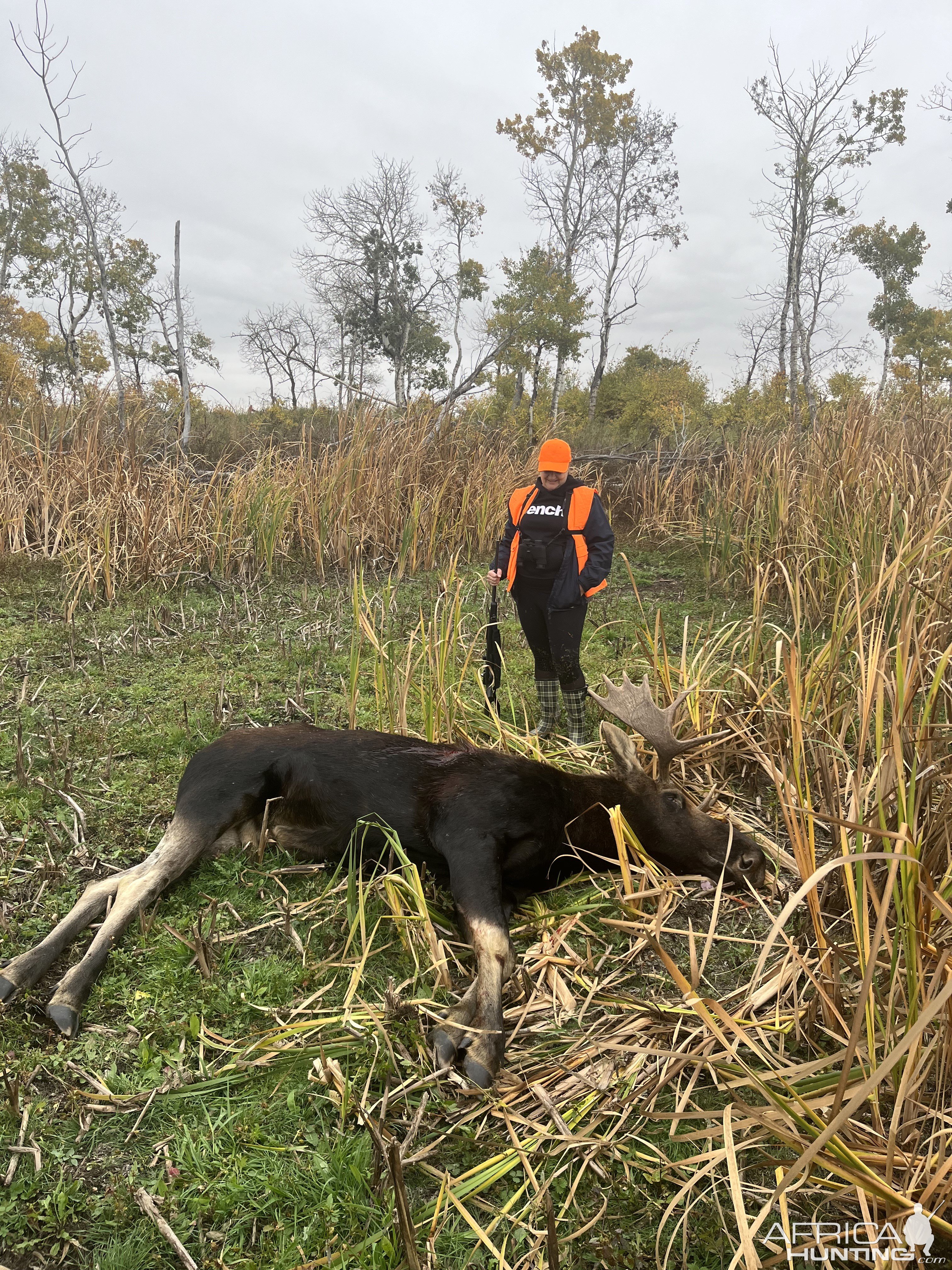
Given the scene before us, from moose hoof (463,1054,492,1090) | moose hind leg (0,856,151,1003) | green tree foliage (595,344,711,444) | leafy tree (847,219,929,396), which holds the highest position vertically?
leafy tree (847,219,929,396)

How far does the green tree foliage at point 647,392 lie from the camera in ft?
99.0

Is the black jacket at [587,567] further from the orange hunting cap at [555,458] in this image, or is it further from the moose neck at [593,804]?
the moose neck at [593,804]

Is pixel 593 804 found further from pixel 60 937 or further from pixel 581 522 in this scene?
pixel 581 522

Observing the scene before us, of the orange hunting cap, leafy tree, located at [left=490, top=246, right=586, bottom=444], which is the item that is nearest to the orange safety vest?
the orange hunting cap

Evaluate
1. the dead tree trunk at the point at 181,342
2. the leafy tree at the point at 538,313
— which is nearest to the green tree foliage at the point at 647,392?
the leafy tree at the point at 538,313

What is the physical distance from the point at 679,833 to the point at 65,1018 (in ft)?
7.48

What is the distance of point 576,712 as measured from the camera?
4.68 m

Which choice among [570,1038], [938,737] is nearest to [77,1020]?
[570,1038]

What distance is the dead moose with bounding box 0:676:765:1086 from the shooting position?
260cm

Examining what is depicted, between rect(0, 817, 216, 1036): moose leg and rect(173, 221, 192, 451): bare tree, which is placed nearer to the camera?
rect(0, 817, 216, 1036): moose leg

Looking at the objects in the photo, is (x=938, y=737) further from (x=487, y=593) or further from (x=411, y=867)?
(x=487, y=593)

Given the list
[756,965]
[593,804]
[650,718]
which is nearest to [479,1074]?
[756,965]

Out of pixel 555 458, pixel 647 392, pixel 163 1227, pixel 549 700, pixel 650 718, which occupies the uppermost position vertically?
pixel 647 392

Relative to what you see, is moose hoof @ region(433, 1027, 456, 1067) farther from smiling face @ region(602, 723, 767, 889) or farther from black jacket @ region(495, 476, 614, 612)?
black jacket @ region(495, 476, 614, 612)
